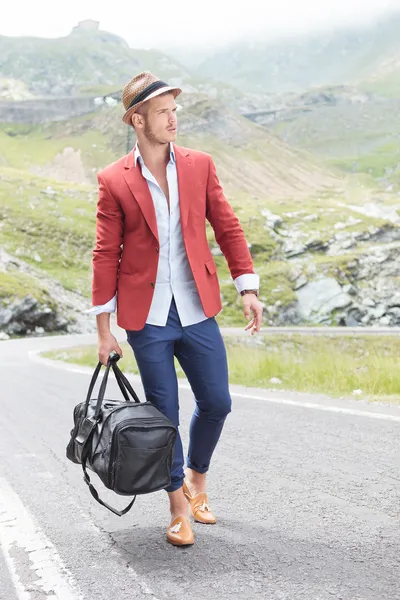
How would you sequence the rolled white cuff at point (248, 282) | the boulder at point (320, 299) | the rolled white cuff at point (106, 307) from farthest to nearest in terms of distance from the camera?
1. the boulder at point (320, 299)
2. the rolled white cuff at point (248, 282)
3. the rolled white cuff at point (106, 307)

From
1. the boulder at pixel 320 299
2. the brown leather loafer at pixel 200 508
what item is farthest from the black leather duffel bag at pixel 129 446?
the boulder at pixel 320 299

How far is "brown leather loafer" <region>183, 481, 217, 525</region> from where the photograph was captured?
4078 millimetres

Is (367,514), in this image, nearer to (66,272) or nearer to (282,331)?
(282,331)

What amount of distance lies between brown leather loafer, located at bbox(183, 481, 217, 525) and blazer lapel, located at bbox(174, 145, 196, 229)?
4.93 feet

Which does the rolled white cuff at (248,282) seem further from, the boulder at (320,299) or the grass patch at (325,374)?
the boulder at (320,299)

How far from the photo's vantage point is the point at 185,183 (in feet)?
12.9

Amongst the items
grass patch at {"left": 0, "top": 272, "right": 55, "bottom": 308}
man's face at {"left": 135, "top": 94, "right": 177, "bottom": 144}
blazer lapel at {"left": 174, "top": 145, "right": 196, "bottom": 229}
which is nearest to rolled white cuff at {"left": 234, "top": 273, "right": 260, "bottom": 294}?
blazer lapel at {"left": 174, "top": 145, "right": 196, "bottom": 229}

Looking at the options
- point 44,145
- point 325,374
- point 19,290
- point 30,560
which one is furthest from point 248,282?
point 44,145

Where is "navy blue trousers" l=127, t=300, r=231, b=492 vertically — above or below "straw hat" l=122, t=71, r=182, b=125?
below

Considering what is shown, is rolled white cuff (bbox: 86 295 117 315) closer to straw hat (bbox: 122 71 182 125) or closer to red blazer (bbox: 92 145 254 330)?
red blazer (bbox: 92 145 254 330)

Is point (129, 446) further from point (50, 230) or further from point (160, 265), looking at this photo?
point (50, 230)

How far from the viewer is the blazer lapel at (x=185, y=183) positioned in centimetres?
389

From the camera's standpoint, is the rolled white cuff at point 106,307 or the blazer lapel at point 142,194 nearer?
the blazer lapel at point 142,194

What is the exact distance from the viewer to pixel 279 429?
21.3 ft
